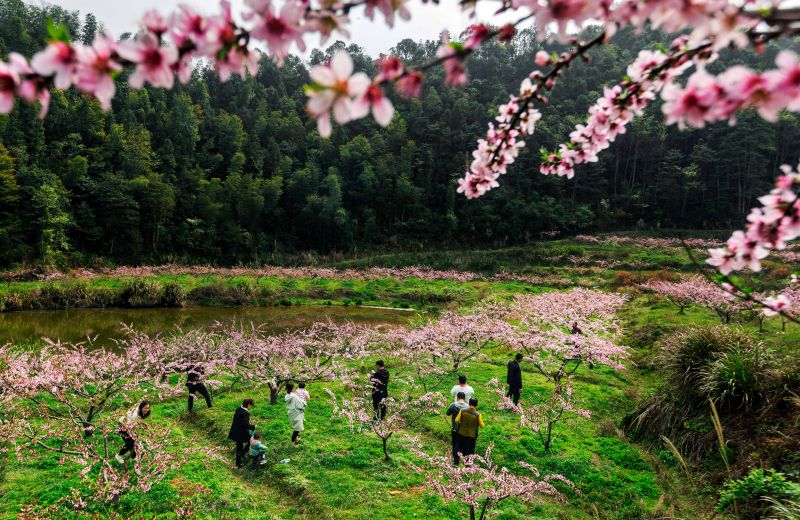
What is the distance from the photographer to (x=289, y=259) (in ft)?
139

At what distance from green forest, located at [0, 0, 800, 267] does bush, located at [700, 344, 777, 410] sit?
39347 millimetres

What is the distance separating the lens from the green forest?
4228cm

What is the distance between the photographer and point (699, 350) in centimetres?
898

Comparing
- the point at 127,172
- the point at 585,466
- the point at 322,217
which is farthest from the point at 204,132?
the point at 585,466

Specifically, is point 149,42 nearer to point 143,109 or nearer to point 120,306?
point 120,306

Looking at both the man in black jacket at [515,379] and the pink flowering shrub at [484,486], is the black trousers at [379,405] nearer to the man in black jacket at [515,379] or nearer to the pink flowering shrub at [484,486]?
the pink flowering shrub at [484,486]

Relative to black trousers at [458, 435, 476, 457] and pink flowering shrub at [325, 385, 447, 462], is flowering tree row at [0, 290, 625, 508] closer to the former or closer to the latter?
pink flowering shrub at [325, 385, 447, 462]

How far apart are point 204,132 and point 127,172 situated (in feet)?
55.3

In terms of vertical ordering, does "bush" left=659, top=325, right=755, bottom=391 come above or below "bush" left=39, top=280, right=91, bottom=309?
above

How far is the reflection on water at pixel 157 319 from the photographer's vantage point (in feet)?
57.0

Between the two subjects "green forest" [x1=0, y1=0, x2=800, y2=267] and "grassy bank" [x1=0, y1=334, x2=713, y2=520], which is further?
"green forest" [x1=0, y1=0, x2=800, y2=267]

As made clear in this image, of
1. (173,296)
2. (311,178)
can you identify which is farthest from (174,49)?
(311,178)

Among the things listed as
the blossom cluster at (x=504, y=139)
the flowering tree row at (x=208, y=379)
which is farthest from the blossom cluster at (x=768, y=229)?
the flowering tree row at (x=208, y=379)

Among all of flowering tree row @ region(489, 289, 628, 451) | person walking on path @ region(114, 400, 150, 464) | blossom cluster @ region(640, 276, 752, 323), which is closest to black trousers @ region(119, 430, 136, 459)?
person walking on path @ region(114, 400, 150, 464)
